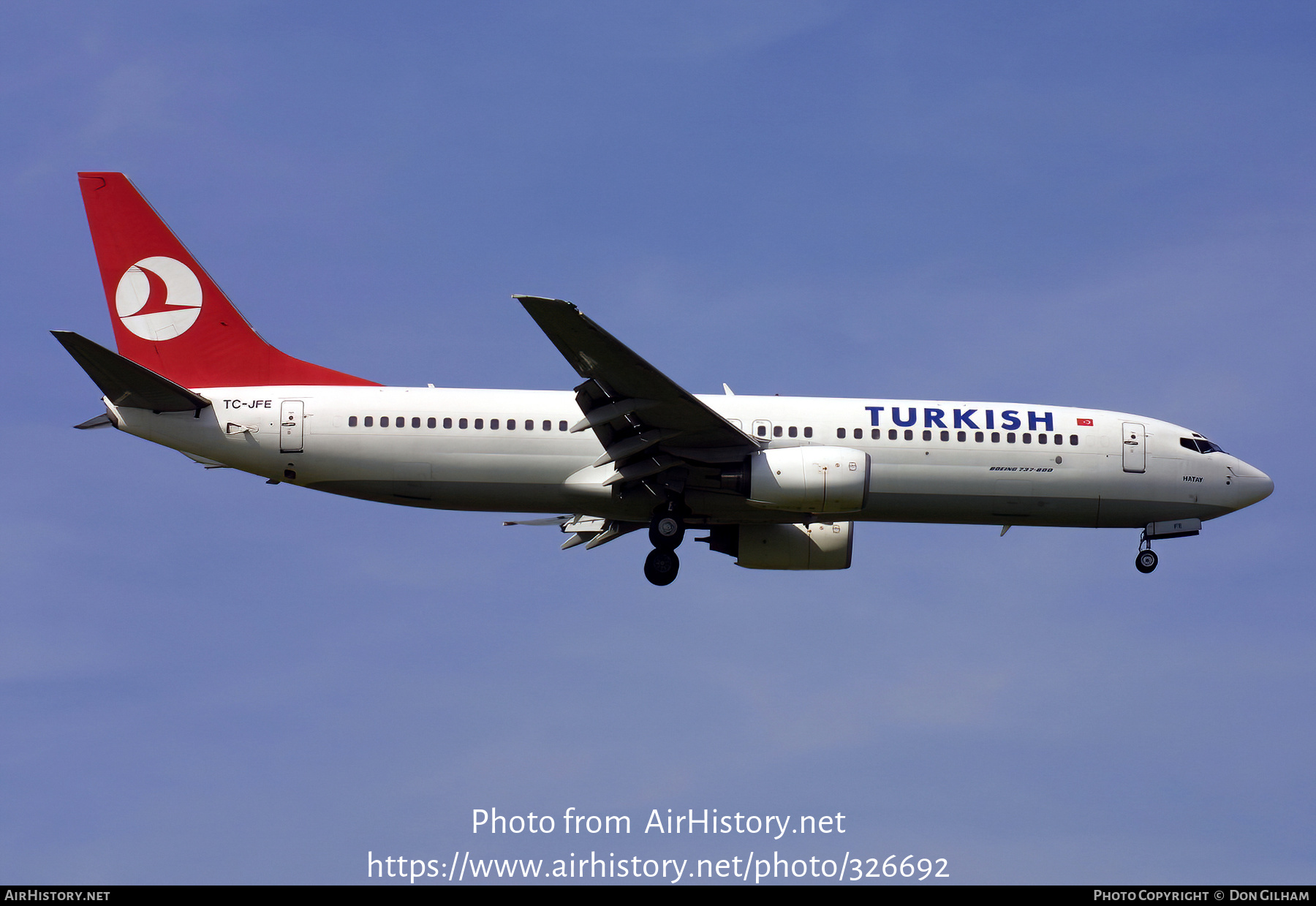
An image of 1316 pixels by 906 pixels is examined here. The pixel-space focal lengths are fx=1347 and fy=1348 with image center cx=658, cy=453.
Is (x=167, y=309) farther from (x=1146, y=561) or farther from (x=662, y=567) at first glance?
(x=1146, y=561)

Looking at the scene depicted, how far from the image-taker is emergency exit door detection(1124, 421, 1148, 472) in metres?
28.8

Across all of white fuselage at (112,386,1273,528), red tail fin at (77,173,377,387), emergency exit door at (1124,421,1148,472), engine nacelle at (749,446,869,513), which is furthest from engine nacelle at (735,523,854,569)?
red tail fin at (77,173,377,387)

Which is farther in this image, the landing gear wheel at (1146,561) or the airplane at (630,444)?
the landing gear wheel at (1146,561)

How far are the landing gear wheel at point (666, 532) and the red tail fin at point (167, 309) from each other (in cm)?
679

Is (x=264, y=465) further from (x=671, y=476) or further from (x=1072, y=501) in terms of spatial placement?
(x=1072, y=501)

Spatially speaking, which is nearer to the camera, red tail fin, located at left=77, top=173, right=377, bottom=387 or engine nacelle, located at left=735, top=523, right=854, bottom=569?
red tail fin, located at left=77, top=173, right=377, bottom=387

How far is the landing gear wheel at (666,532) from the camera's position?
27328 mm

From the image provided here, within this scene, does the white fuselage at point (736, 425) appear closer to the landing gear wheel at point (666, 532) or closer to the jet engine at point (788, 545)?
the landing gear wheel at point (666, 532)

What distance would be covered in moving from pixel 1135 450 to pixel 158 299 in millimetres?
21199

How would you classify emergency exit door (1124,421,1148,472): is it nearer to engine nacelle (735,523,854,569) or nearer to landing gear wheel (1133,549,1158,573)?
landing gear wheel (1133,549,1158,573)

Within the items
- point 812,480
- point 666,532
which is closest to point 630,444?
point 666,532

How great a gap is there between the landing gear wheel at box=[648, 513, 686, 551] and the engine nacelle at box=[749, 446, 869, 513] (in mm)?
1916

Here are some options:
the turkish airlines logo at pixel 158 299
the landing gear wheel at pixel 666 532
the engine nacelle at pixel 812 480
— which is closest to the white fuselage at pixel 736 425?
the landing gear wheel at pixel 666 532

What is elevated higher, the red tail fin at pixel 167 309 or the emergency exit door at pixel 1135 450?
the red tail fin at pixel 167 309
